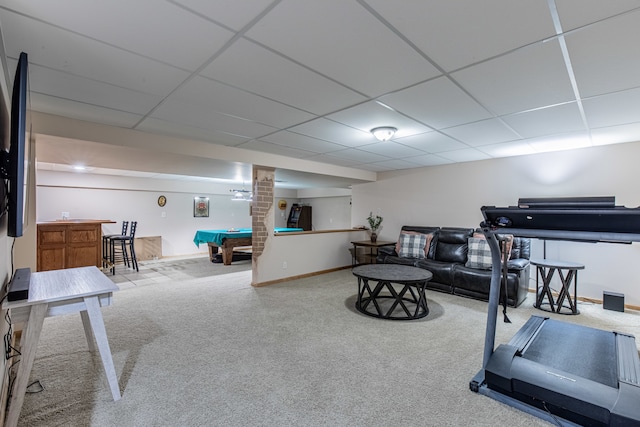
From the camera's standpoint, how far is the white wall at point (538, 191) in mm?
3807

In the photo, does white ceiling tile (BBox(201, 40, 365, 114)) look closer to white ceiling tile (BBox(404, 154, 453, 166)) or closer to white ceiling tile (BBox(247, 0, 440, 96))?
white ceiling tile (BBox(247, 0, 440, 96))

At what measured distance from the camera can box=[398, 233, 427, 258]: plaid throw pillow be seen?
512 centimetres

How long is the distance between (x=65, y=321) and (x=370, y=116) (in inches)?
162

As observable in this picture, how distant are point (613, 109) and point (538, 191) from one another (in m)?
2.03

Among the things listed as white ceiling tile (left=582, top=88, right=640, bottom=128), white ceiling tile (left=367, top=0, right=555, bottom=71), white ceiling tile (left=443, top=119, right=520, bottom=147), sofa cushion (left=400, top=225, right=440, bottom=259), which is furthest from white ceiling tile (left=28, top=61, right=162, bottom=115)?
sofa cushion (left=400, top=225, right=440, bottom=259)

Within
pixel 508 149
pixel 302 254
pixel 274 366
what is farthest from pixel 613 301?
pixel 302 254

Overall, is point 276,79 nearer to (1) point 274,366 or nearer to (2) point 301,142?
(2) point 301,142

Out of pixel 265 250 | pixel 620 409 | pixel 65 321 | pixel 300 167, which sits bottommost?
pixel 65 321

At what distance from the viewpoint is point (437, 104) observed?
2.58 metres

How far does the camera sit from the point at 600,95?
92.7 inches

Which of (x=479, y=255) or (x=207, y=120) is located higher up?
(x=207, y=120)

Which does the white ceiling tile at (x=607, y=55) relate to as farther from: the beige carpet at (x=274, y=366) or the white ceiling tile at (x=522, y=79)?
the beige carpet at (x=274, y=366)

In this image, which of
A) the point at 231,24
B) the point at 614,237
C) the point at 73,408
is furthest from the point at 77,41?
the point at 614,237

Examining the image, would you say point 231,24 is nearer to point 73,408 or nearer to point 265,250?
point 73,408
